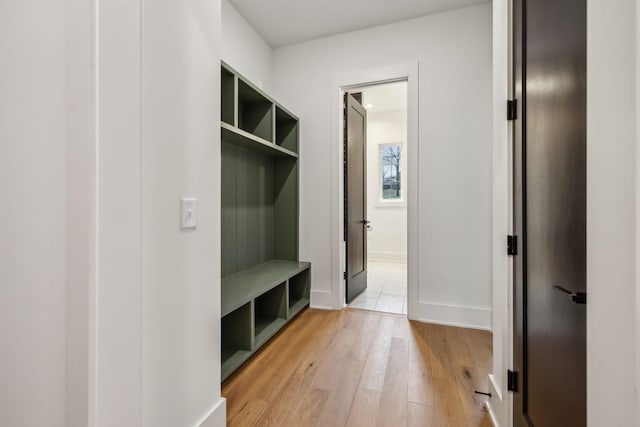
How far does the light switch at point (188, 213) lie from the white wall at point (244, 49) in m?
1.80

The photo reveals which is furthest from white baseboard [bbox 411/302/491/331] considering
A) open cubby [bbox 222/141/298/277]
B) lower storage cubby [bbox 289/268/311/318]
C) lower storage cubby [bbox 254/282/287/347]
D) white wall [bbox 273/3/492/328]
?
open cubby [bbox 222/141/298/277]

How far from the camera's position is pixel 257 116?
2.67m

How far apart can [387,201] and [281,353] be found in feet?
14.2

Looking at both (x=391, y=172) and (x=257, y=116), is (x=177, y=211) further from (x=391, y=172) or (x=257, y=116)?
(x=391, y=172)

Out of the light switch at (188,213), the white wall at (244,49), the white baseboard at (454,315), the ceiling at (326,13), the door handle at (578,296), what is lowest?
the white baseboard at (454,315)

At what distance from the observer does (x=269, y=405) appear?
1.54 metres

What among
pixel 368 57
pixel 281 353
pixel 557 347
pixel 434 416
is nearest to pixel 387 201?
pixel 368 57

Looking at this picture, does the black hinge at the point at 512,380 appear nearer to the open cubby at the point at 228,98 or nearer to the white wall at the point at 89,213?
the white wall at the point at 89,213

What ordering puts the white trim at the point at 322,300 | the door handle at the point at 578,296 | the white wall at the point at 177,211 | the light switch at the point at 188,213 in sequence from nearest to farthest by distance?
the door handle at the point at 578,296
the white wall at the point at 177,211
the light switch at the point at 188,213
the white trim at the point at 322,300

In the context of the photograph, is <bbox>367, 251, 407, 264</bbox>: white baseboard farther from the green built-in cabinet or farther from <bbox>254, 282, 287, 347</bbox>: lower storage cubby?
<bbox>254, 282, 287, 347</bbox>: lower storage cubby

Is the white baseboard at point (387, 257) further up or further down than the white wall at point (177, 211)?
further down

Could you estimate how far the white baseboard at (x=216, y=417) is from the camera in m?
1.25

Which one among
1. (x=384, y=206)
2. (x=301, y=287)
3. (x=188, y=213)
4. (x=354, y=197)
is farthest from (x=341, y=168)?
(x=384, y=206)

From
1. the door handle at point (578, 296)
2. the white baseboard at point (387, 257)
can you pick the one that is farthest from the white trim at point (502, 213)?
the white baseboard at point (387, 257)
